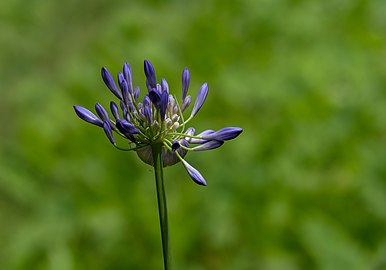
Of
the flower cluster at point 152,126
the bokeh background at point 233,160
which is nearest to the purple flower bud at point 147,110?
the flower cluster at point 152,126

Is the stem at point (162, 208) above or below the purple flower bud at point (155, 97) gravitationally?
below

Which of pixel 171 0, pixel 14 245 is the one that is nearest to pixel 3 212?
pixel 14 245

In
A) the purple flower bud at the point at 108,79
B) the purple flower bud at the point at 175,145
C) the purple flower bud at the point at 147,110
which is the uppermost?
the purple flower bud at the point at 108,79

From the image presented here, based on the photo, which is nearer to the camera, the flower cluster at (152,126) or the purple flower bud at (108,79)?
the flower cluster at (152,126)

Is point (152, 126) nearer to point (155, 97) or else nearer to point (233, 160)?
point (155, 97)

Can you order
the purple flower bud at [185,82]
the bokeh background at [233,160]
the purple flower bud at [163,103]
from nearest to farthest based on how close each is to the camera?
1. the purple flower bud at [163,103]
2. the purple flower bud at [185,82]
3. the bokeh background at [233,160]

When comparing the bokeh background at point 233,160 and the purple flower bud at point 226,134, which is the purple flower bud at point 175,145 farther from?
the bokeh background at point 233,160
